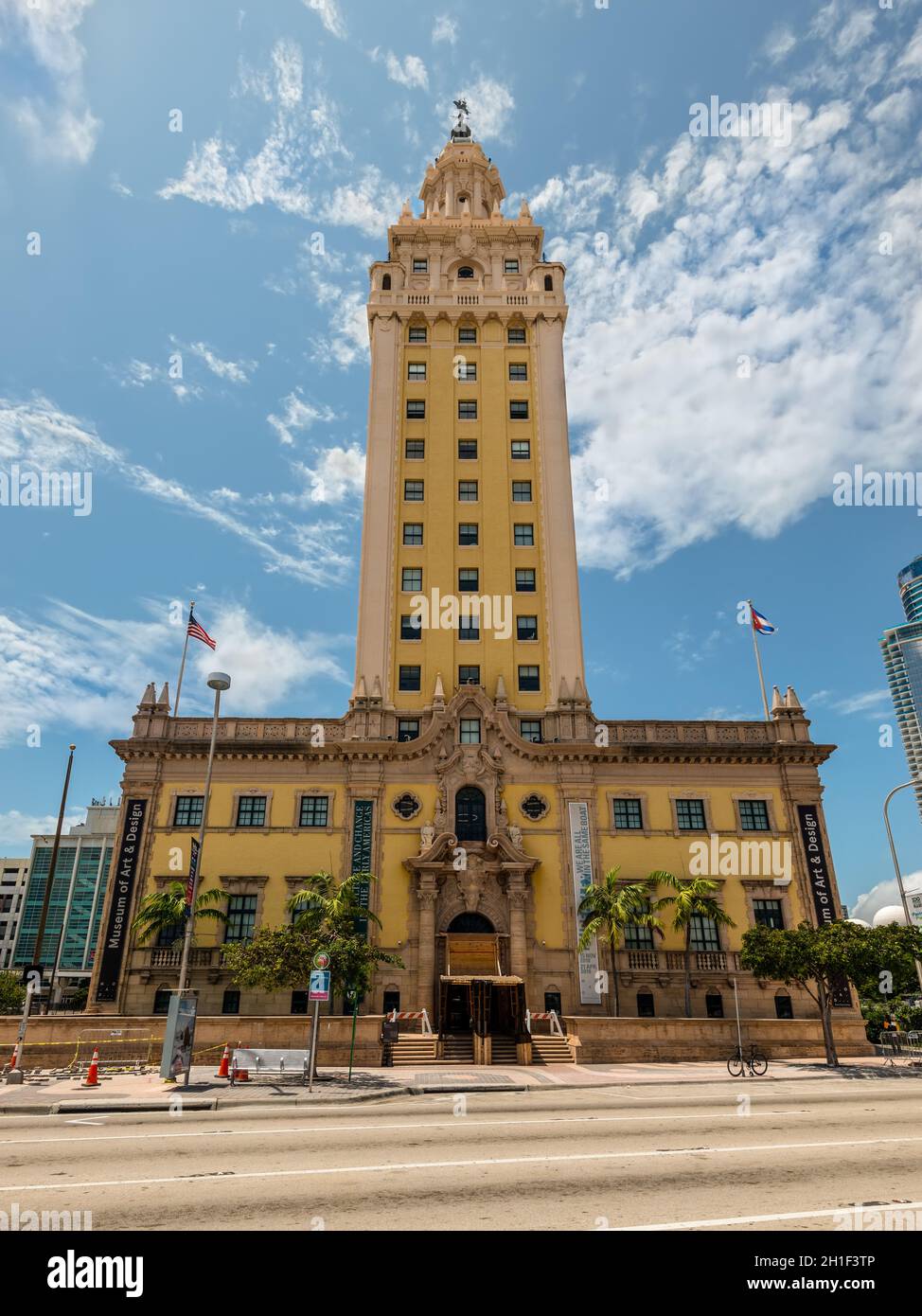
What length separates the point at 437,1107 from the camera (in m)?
19.2

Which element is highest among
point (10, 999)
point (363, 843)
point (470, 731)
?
point (470, 731)

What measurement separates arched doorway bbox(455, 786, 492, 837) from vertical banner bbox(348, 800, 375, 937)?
4.40 metres

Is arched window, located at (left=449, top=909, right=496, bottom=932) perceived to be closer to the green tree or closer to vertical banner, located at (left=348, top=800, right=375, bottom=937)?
vertical banner, located at (left=348, top=800, right=375, bottom=937)

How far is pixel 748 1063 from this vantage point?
93.1 feet

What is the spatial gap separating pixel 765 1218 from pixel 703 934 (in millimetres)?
30439

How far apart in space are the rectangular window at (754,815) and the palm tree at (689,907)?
4.23 metres

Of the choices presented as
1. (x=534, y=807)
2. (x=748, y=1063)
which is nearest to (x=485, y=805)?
(x=534, y=807)

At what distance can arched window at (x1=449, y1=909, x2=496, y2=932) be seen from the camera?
121 ft

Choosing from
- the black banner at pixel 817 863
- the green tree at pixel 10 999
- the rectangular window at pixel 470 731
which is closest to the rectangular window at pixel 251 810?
the rectangular window at pixel 470 731

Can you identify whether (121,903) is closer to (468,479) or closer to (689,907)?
(689,907)

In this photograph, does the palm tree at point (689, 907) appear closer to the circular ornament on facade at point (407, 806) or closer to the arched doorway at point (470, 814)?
the arched doorway at point (470, 814)

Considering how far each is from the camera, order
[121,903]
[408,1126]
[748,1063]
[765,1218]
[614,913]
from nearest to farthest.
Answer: [765,1218] → [408,1126] → [748,1063] → [614,913] → [121,903]

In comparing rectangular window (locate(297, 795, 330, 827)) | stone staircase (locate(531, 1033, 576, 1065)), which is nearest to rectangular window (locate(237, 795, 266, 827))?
rectangular window (locate(297, 795, 330, 827))
